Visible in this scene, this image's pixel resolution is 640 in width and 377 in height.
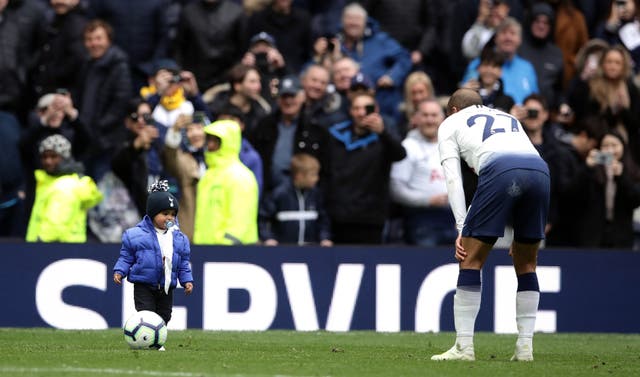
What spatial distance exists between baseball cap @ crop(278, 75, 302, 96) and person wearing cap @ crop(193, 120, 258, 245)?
1.29 metres

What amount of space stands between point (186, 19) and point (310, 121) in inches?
110

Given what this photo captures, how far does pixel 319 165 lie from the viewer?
58.2 feet

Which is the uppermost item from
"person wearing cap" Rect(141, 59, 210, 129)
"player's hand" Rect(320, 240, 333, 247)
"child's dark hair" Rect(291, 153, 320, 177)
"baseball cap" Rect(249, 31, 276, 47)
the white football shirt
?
"baseball cap" Rect(249, 31, 276, 47)

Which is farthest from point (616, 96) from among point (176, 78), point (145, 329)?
point (145, 329)

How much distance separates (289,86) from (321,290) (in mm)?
2602

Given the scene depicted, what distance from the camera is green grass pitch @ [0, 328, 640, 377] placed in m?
10.5

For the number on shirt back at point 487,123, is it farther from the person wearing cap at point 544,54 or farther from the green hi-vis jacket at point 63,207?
the person wearing cap at point 544,54

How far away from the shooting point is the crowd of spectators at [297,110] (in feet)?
57.1

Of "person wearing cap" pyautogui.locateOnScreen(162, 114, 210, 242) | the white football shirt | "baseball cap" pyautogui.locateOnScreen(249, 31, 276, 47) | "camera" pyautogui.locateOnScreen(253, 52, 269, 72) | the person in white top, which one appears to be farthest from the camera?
"camera" pyautogui.locateOnScreen(253, 52, 269, 72)

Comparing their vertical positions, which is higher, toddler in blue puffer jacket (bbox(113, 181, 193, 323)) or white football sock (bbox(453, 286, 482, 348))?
toddler in blue puffer jacket (bbox(113, 181, 193, 323))

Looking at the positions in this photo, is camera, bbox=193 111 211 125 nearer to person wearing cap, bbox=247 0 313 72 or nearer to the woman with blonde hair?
person wearing cap, bbox=247 0 313 72

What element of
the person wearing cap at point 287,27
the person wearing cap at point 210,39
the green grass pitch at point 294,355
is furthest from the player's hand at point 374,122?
the person wearing cap at point 210,39

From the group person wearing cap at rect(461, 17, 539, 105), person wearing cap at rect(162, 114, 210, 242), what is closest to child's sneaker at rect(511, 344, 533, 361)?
person wearing cap at rect(162, 114, 210, 242)

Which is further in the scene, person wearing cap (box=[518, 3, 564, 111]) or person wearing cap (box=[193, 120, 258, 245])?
person wearing cap (box=[518, 3, 564, 111])
